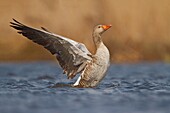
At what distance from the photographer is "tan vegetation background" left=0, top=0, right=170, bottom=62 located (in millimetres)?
32938

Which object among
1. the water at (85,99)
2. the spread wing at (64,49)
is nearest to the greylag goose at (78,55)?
the spread wing at (64,49)

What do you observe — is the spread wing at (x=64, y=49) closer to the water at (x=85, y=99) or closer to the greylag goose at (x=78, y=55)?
the greylag goose at (x=78, y=55)

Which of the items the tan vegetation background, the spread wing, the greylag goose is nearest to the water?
the greylag goose

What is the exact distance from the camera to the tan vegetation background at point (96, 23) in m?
32.9

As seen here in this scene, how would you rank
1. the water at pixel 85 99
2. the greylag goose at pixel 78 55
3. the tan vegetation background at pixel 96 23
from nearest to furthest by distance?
the water at pixel 85 99, the greylag goose at pixel 78 55, the tan vegetation background at pixel 96 23

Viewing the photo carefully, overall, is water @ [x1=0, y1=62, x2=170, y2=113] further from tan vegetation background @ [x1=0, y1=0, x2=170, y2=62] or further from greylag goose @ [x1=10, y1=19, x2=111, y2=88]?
tan vegetation background @ [x1=0, y1=0, x2=170, y2=62]

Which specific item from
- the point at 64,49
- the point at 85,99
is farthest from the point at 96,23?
the point at 85,99

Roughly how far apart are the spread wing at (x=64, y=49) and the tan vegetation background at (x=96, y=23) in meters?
17.3

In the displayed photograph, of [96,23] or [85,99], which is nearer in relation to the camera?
[85,99]

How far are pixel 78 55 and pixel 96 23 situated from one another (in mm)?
22434

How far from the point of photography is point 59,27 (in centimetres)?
3609

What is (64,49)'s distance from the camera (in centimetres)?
1439

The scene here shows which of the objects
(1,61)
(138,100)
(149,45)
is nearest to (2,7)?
(1,61)

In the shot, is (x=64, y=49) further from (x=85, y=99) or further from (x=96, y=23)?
→ (x=96, y=23)
